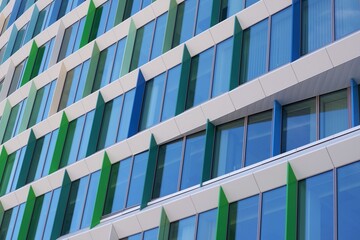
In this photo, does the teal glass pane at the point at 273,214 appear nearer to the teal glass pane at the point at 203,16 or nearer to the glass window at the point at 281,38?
the glass window at the point at 281,38

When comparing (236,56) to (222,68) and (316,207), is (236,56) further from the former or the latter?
(316,207)

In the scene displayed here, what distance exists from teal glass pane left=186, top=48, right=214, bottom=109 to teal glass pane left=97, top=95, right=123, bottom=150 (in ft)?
15.7

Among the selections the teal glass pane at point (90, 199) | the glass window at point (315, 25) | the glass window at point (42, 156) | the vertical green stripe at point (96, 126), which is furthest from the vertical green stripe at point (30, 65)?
the glass window at point (315, 25)

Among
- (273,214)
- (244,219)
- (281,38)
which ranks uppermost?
(281,38)

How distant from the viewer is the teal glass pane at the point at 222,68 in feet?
99.8

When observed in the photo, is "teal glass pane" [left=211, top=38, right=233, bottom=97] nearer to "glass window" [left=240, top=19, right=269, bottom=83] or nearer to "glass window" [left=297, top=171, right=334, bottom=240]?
"glass window" [left=240, top=19, right=269, bottom=83]

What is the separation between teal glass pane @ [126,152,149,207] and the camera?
31.9 meters

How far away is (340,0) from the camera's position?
88.6 feet

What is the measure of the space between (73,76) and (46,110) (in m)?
2.43

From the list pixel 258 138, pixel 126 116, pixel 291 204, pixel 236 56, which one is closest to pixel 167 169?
pixel 126 116

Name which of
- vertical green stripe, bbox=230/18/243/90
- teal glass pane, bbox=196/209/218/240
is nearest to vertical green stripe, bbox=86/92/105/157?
vertical green stripe, bbox=230/18/243/90

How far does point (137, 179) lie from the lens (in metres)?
32.4

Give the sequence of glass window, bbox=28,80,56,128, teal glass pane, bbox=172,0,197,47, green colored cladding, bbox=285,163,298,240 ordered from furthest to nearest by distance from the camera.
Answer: glass window, bbox=28,80,56,128
teal glass pane, bbox=172,0,197,47
green colored cladding, bbox=285,163,298,240

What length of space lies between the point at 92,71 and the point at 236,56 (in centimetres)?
1113
